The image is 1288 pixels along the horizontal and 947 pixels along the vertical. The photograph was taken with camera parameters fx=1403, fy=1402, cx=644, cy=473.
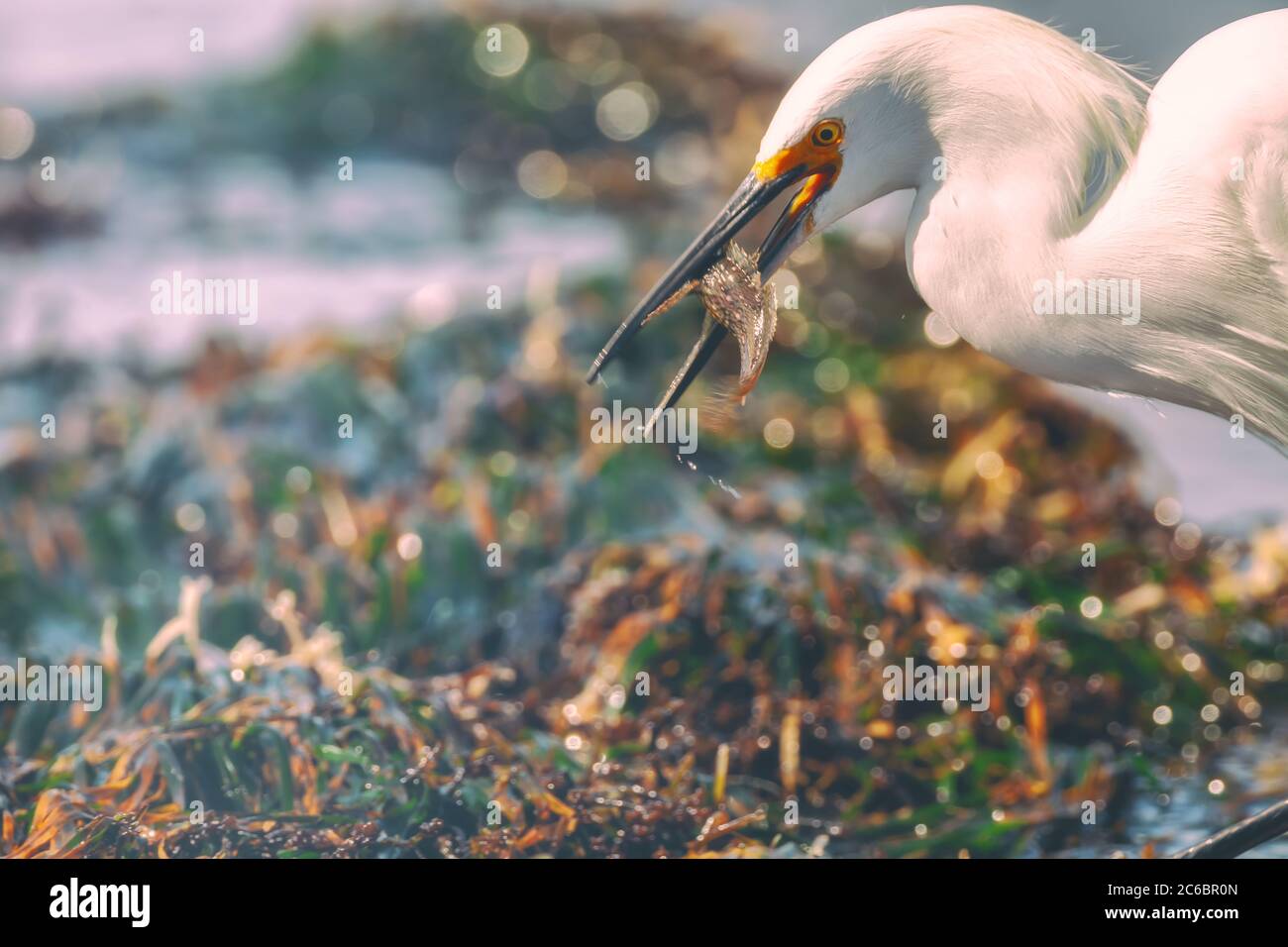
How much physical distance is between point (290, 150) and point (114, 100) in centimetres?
63

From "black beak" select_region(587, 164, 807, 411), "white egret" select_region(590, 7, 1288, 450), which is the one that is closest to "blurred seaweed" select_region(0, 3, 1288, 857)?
"black beak" select_region(587, 164, 807, 411)

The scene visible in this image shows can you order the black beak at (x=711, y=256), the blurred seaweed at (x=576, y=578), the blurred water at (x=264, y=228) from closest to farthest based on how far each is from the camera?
the black beak at (x=711, y=256), the blurred seaweed at (x=576, y=578), the blurred water at (x=264, y=228)

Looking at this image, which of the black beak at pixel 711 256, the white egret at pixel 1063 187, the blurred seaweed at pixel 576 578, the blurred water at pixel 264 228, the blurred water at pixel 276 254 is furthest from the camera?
the blurred water at pixel 276 254

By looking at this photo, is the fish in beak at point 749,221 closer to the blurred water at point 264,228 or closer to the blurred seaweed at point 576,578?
the blurred seaweed at point 576,578

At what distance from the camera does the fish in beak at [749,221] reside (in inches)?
100

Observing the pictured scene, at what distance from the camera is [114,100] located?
500 centimetres

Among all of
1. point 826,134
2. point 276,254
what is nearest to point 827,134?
point 826,134

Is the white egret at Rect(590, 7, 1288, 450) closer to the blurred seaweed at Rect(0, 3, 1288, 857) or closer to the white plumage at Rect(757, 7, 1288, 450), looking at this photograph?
the white plumage at Rect(757, 7, 1288, 450)

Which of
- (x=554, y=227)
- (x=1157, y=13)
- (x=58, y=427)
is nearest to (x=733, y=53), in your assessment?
(x=554, y=227)

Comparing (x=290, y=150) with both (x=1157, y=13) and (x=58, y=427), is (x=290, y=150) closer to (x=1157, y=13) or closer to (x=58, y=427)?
(x=58, y=427)

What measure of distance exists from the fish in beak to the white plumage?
0.08ft

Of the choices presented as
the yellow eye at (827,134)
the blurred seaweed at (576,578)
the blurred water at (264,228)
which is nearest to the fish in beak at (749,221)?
the yellow eye at (827,134)

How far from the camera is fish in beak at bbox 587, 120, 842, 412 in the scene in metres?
2.55
